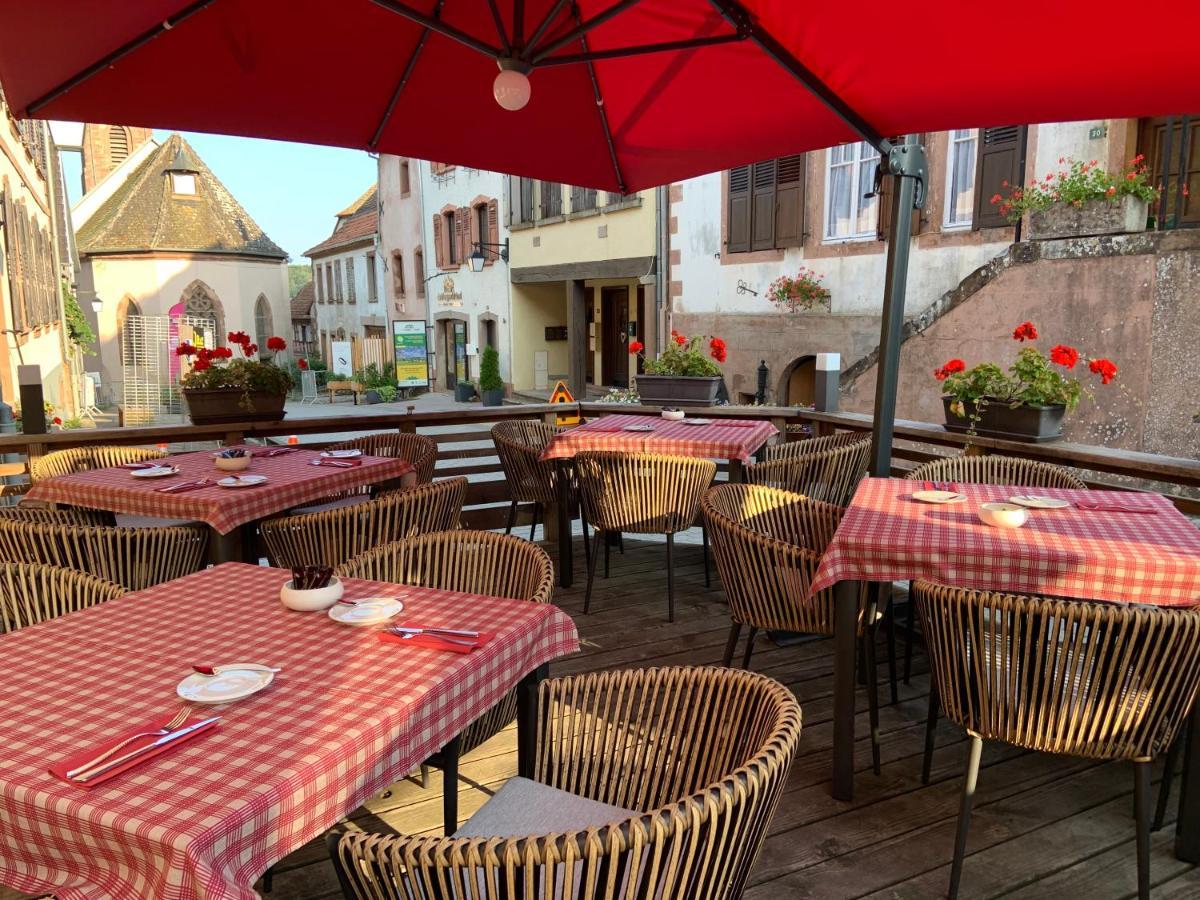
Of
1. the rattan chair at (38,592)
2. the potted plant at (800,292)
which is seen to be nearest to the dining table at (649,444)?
the rattan chair at (38,592)

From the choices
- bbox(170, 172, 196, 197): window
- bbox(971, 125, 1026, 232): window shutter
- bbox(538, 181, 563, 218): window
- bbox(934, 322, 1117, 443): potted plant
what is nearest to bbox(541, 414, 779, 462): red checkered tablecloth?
bbox(934, 322, 1117, 443): potted plant

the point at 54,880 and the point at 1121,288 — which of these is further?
the point at 1121,288

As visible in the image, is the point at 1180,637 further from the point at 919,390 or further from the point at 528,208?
the point at 528,208

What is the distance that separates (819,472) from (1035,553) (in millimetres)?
A: 1836

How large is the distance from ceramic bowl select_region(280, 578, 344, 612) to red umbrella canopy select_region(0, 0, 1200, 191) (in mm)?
1627

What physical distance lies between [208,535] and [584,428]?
2220mm

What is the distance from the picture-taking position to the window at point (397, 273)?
78.1ft

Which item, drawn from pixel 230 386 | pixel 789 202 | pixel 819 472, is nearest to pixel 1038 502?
pixel 819 472

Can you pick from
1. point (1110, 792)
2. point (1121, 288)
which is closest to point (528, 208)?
point (1121, 288)

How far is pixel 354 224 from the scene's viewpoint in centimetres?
2828

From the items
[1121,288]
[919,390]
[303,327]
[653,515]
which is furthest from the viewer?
[303,327]

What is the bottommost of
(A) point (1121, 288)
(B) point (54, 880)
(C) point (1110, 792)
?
(C) point (1110, 792)

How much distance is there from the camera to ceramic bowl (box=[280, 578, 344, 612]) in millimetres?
1971

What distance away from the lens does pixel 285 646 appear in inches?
70.4
